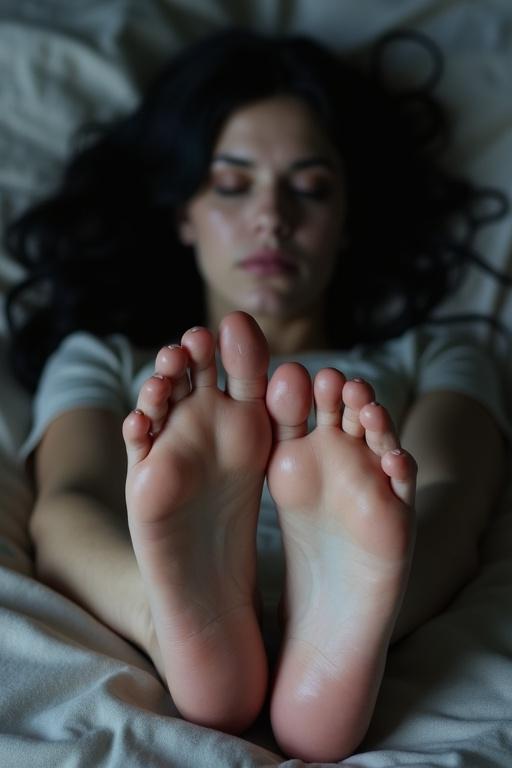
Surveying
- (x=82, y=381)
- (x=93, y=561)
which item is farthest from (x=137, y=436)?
(x=82, y=381)

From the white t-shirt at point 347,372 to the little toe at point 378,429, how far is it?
0.39 m

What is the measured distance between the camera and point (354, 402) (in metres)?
0.73

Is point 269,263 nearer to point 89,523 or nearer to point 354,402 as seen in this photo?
point 89,523

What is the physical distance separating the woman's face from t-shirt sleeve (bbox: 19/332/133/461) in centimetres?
19

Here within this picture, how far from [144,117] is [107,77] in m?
0.12

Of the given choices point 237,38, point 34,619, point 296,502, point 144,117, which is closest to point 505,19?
point 237,38

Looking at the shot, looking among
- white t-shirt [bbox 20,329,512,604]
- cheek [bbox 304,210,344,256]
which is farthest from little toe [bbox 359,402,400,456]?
cheek [bbox 304,210,344,256]

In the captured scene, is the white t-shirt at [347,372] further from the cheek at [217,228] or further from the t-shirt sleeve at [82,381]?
the cheek at [217,228]

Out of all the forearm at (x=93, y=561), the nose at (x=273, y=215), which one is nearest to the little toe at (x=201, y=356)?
the forearm at (x=93, y=561)

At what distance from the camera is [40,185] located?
1.50m

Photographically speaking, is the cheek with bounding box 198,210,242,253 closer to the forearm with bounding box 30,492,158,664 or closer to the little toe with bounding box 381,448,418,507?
the forearm with bounding box 30,492,158,664

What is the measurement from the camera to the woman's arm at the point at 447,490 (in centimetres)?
94

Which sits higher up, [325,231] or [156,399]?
[156,399]

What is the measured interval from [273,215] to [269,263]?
2.6 inches
